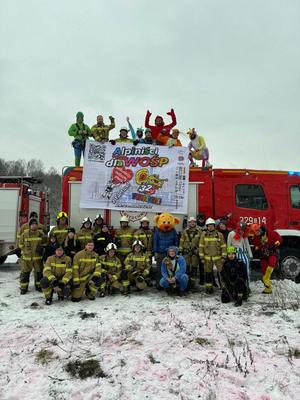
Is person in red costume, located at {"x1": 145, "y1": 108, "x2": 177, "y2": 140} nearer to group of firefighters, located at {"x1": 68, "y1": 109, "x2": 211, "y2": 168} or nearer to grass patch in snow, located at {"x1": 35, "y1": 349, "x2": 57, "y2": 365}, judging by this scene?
group of firefighters, located at {"x1": 68, "y1": 109, "x2": 211, "y2": 168}

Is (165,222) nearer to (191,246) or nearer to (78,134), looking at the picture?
(191,246)

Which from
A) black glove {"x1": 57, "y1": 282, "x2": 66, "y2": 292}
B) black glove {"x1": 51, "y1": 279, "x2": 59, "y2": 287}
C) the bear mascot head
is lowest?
black glove {"x1": 57, "y1": 282, "x2": 66, "y2": 292}

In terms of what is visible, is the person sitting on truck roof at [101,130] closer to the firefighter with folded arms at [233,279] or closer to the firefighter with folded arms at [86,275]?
the firefighter with folded arms at [86,275]

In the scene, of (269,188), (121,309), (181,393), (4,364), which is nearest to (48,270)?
(121,309)

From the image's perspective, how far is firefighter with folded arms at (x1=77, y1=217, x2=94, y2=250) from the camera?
333 inches

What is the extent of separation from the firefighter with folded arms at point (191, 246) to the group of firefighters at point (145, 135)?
78.0 inches

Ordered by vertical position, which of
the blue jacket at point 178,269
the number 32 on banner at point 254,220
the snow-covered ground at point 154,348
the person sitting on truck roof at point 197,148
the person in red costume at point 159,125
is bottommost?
the snow-covered ground at point 154,348

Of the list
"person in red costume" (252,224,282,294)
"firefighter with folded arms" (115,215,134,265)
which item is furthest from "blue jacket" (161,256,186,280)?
"person in red costume" (252,224,282,294)

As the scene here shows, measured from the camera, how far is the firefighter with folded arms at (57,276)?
7.07 meters

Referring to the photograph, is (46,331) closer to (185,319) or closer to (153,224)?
(185,319)

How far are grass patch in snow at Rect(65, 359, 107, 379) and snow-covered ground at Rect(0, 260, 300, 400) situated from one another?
6 cm

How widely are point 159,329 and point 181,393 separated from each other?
70.3 inches

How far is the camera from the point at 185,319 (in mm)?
6016

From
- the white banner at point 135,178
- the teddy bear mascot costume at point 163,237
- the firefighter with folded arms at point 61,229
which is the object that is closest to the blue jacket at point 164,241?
the teddy bear mascot costume at point 163,237
